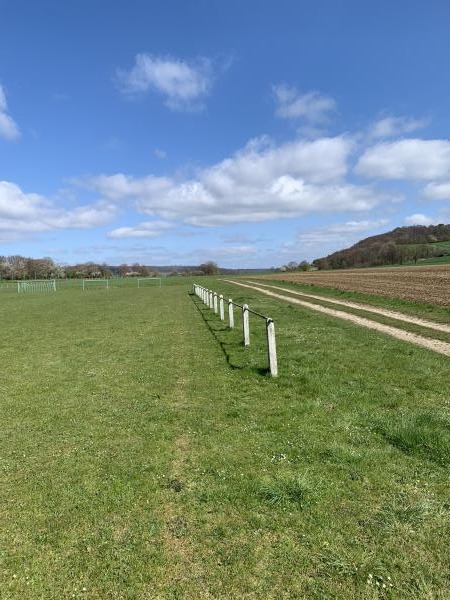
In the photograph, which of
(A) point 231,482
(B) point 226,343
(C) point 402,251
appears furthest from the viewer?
(C) point 402,251

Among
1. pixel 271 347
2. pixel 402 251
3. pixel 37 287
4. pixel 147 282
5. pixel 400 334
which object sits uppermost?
pixel 402 251

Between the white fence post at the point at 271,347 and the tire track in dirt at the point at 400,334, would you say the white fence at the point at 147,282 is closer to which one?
the tire track in dirt at the point at 400,334

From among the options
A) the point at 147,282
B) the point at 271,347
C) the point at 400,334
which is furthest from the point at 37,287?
the point at 271,347

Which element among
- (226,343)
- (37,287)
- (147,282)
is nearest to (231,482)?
(226,343)

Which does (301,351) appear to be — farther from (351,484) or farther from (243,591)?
(243,591)

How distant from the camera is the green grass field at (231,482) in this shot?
3.51 meters

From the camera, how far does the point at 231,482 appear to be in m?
4.99

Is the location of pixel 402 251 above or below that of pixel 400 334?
above

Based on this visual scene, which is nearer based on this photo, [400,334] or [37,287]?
[400,334]

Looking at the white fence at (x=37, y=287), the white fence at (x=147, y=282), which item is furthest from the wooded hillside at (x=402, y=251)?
the white fence at (x=37, y=287)

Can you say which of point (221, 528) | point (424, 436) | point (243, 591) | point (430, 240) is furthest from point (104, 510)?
point (430, 240)

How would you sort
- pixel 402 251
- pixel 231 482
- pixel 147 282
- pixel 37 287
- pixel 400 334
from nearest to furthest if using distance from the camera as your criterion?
1. pixel 231 482
2. pixel 400 334
3. pixel 37 287
4. pixel 147 282
5. pixel 402 251

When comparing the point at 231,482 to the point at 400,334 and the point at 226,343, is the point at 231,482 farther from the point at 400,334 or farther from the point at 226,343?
the point at 400,334

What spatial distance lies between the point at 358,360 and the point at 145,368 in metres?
5.28
